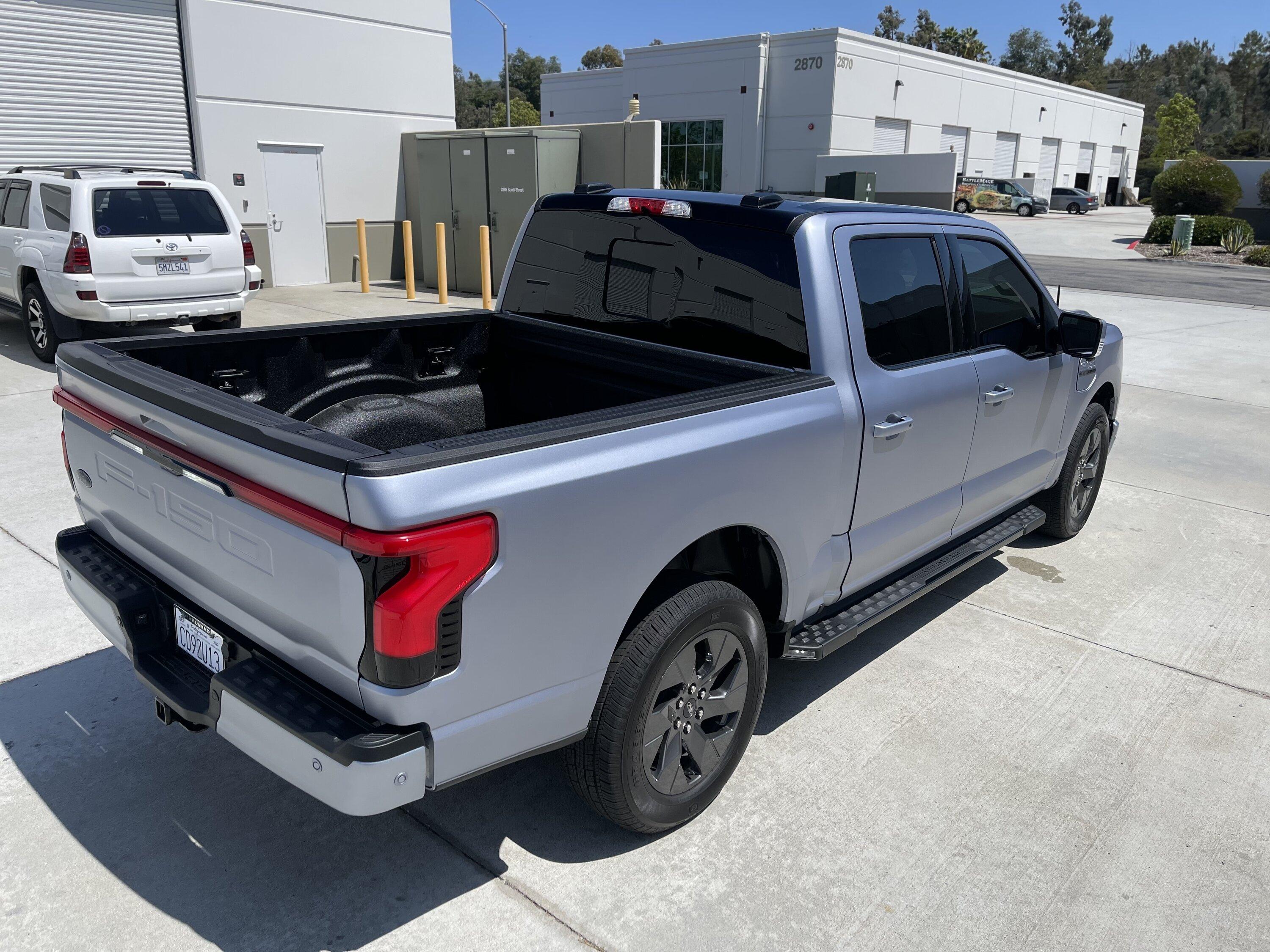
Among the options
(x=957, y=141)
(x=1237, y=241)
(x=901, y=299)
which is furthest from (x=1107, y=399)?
(x=957, y=141)

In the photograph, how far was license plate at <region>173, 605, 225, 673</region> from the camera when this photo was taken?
2699mm

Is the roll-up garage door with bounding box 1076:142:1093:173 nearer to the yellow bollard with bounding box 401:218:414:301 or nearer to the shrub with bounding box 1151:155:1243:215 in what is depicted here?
the shrub with bounding box 1151:155:1243:215

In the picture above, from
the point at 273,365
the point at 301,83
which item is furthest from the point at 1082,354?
the point at 301,83

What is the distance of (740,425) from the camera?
9.55 feet

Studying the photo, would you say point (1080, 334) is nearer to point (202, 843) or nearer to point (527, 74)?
point (202, 843)

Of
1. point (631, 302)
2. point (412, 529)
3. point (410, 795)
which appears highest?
point (631, 302)

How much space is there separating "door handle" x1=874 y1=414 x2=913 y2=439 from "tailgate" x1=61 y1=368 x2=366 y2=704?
2.04m

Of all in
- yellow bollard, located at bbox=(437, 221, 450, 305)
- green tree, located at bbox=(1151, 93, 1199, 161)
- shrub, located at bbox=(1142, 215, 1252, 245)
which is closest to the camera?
yellow bollard, located at bbox=(437, 221, 450, 305)

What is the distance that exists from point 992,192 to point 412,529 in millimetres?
53282

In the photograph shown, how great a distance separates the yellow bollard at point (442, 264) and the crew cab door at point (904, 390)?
1149 cm

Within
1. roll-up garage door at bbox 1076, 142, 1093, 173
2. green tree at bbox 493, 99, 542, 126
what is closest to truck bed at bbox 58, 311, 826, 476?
roll-up garage door at bbox 1076, 142, 1093, 173

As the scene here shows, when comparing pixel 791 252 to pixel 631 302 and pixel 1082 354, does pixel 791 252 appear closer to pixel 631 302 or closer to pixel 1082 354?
pixel 631 302

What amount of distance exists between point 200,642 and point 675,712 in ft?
4.65

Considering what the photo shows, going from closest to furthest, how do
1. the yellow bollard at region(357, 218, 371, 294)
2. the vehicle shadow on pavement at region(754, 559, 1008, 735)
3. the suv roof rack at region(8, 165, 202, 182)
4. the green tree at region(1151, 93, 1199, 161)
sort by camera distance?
the vehicle shadow on pavement at region(754, 559, 1008, 735) → the suv roof rack at region(8, 165, 202, 182) → the yellow bollard at region(357, 218, 371, 294) → the green tree at region(1151, 93, 1199, 161)
